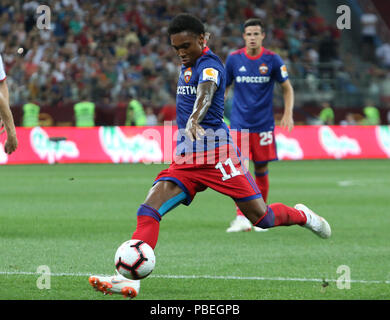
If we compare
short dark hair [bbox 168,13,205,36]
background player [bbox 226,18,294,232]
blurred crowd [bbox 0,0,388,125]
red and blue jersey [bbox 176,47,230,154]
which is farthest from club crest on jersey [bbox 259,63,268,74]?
blurred crowd [bbox 0,0,388,125]

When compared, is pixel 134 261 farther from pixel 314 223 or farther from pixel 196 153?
pixel 314 223

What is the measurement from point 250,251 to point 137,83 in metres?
16.9

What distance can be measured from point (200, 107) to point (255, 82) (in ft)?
13.8

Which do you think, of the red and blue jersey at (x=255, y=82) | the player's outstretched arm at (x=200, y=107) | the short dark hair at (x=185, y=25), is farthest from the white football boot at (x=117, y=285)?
the red and blue jersey at (x=255, y=82)

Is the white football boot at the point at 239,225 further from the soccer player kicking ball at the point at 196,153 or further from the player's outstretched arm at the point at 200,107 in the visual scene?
the player's outstretched arm at the point at 200,107

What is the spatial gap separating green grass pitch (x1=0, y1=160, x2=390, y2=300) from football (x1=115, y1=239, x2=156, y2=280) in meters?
0.30

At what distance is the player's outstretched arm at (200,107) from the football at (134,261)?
0.84m

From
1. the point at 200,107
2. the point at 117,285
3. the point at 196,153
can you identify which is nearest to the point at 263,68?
the point at 196,153

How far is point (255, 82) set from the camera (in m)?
10.1

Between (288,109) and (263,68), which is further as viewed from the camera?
(263,68)

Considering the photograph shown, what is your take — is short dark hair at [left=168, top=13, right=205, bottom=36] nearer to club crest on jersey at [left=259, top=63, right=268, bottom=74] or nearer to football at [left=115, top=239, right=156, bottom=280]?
football at [left=115, top=239, right=156, bottom=280]

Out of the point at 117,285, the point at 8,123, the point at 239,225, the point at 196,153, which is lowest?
the point at 117,285

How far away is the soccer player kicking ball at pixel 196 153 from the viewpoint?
235 inches
